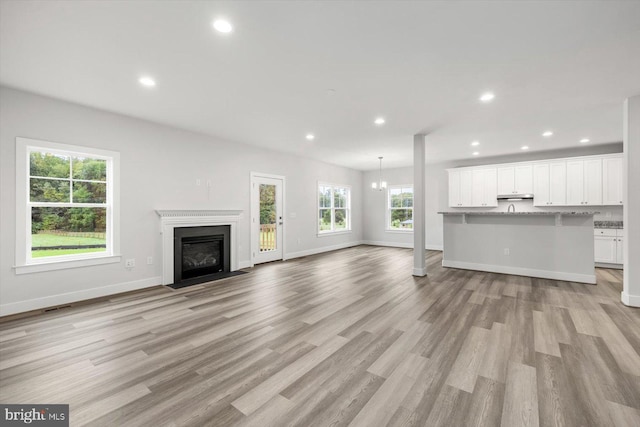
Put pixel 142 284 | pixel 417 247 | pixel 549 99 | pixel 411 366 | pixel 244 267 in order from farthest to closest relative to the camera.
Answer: pixel 244 267, pixel 417 247, pixel 142 284, pixel 549 99, pixel 411 366

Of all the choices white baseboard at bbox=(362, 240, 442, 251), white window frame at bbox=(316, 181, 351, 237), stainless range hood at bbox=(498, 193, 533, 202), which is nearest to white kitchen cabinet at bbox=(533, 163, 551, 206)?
stainless range hood at bbox=(498, 193, 533, 202)

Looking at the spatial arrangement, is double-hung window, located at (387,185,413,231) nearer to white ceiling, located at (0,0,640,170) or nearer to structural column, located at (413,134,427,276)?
structural column, located at (413,134,427,276)

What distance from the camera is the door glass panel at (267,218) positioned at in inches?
259

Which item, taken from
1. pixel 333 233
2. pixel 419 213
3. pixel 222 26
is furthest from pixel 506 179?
pixel 222 26

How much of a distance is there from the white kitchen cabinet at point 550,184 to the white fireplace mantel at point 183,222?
288 inches

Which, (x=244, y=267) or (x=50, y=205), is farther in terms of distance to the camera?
(x=244, y=267)

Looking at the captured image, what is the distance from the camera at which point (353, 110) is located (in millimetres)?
4102

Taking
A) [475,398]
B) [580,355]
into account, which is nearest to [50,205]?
[475,398]

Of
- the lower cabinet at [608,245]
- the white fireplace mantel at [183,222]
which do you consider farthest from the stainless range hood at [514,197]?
the white fireplace mantel at [183,222]

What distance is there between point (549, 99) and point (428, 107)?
1.52m

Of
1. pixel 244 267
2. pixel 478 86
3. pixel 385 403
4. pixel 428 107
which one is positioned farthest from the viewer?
pixel 244 267

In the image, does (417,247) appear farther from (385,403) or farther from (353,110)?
(385,403)

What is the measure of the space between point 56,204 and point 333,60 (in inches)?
161

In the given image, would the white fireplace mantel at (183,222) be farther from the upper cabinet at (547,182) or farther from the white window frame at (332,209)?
the upper cabinet at (547,182)
